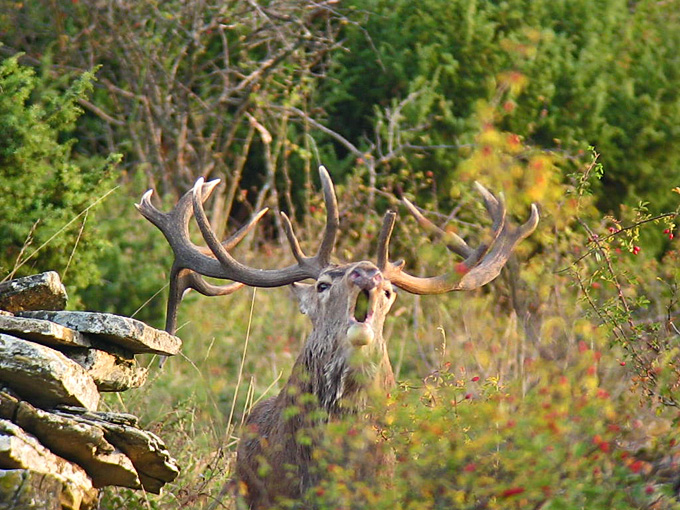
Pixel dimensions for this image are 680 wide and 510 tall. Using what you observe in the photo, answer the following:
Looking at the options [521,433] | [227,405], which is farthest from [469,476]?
[227,405]

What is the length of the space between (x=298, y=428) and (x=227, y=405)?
10.7 feet

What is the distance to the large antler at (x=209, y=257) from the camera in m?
6.45

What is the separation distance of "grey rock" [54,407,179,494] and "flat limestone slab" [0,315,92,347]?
0.33 metres

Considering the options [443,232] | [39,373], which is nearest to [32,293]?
[39,373]

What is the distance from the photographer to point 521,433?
444 centimetres

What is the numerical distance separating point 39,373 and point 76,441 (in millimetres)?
327

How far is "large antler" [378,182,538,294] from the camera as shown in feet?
21.4

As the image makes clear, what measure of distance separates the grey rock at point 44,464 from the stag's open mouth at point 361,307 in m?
1.52

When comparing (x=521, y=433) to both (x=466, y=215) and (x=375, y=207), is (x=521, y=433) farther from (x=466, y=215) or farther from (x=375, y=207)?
(x=375, y=207)

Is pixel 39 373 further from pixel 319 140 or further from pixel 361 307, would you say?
pixel 319 140

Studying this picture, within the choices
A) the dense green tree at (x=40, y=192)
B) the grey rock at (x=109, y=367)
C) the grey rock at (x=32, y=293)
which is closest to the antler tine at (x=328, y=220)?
the grey rock at (x=109, y=367)

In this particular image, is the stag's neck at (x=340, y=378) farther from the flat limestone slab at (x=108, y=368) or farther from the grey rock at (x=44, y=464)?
the grey rock at (x=44, y=464)

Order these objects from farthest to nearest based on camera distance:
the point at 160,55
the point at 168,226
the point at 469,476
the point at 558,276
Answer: the point at 160,55
the point at 558,276
the point at 168,226
the point at 469,476

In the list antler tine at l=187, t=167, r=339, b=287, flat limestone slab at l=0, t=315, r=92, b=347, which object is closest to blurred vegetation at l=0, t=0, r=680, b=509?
antler tine at l=187, t=167, r=339, b=287
